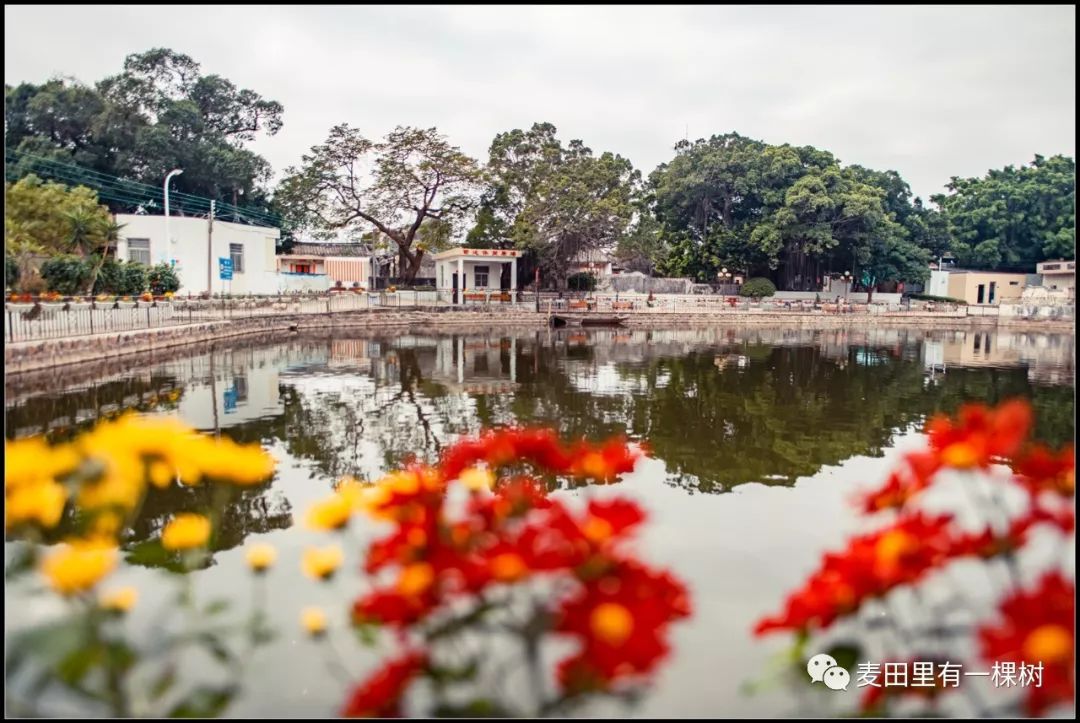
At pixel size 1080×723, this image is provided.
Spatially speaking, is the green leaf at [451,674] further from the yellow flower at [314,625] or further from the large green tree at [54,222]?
the large green tree at [54,222]

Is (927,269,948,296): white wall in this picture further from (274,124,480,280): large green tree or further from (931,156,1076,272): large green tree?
(274,124,480,280): large green tree

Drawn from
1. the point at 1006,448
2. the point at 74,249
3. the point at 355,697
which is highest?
the point at 74,249

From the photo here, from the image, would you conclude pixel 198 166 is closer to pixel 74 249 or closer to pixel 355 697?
pixel 74 249

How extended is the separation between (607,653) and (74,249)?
19.7 m

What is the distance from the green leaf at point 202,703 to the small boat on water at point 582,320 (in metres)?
25.3

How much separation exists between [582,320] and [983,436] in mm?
25588

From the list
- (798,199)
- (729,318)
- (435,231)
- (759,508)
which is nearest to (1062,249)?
(798,199)

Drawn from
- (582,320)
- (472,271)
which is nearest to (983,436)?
(582,320)

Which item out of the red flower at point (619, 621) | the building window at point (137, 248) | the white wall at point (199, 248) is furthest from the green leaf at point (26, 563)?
the building window at point (137, 248)

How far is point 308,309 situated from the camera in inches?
851

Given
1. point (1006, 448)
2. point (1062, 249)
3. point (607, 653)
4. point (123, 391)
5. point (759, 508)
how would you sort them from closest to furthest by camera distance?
point (607, 653) < point (1006, 448) < point (759, 508) < point (123, 391) < point (1062, 249)

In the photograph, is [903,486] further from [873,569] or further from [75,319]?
[75,319]

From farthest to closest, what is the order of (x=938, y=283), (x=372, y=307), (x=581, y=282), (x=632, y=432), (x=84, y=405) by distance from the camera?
(x=938, y=283) → (x=581, y=282) → (x=372, y=307) → (x=84, y=405) → (x=632, y=432)

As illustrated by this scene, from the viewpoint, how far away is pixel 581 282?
1235 inches
